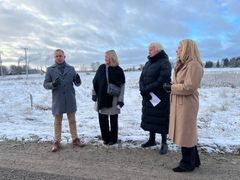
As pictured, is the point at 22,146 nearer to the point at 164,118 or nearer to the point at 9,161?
the point at 9,161

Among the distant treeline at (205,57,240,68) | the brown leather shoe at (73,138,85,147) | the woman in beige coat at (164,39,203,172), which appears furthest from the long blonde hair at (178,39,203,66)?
the distant treeline at (205,57,240,68)

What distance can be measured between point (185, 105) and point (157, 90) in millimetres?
1043

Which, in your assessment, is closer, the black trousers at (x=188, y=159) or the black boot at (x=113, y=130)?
the black trousers at (x=188, y=159)

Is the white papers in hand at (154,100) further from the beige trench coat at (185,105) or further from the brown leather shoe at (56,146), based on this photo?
the brown leather shoe at (56,146)

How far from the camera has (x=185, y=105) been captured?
18.2ft

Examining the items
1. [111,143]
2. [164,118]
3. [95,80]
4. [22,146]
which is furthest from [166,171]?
[22,146]

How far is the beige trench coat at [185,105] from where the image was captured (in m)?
5.41

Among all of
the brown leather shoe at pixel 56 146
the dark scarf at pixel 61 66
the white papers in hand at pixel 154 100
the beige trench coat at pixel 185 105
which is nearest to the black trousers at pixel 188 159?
the beige trench coat at pixel 185 105

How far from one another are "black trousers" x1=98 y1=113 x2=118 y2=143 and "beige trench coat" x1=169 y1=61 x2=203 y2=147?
1.87 meters

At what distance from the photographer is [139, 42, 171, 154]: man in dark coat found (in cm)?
648

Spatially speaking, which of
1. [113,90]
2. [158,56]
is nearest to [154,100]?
[158,56]

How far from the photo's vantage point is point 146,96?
666 cm

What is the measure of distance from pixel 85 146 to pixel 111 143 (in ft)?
1.72

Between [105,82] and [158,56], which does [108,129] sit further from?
[158,56]
